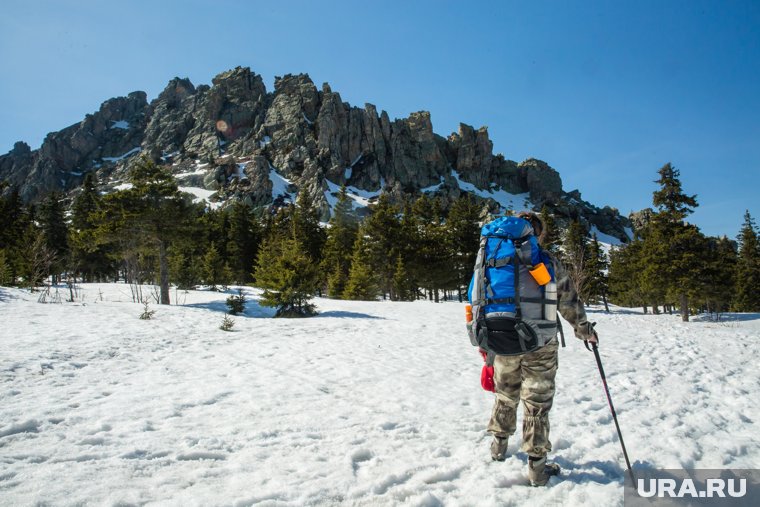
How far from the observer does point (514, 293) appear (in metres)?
3.15

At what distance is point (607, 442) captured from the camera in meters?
3.93

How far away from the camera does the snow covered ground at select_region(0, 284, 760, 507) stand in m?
2.86

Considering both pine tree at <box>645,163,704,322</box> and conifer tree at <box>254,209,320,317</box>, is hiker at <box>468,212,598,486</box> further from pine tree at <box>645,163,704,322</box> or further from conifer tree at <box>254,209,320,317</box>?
pine tree at <box>645,163,704,322</box>

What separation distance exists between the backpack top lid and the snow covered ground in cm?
204

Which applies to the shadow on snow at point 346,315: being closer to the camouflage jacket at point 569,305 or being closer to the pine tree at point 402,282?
the camouflage jacket at point 569,305

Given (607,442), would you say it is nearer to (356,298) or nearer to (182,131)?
(356,298)

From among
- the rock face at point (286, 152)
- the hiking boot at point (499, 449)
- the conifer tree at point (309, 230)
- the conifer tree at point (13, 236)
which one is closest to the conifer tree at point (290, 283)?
the hiking boot at point (499, 449)

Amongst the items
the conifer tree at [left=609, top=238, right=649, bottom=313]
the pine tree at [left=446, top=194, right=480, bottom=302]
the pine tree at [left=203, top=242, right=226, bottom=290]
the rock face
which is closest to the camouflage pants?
the pine tree at [left=203, top=242, right=226, bottom=290]

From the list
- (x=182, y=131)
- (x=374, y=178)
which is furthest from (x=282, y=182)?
(x=182, y=131)

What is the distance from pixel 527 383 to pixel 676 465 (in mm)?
1733

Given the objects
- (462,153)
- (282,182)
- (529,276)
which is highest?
(462,153)

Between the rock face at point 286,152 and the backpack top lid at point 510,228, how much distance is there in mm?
86088

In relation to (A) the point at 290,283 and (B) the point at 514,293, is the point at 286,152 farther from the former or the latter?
(B) the point at 514,293

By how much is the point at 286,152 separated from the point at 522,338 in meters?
114
